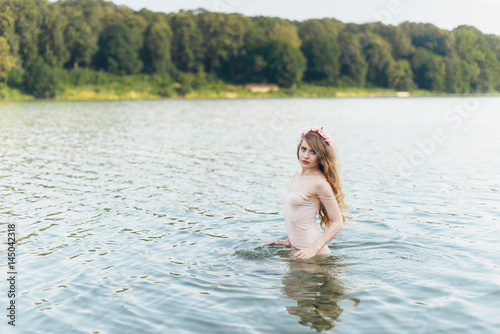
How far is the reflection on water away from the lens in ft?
23.2

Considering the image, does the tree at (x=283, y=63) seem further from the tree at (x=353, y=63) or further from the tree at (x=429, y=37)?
the tree at (x=429, y=37)

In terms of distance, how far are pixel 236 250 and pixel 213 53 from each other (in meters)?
126

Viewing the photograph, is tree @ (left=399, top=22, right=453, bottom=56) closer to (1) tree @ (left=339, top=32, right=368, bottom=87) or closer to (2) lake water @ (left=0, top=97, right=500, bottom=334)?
(1) tree @ (left=339, top=32, right=368, bottom=87)

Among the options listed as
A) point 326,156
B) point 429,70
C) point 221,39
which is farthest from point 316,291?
point 429,70

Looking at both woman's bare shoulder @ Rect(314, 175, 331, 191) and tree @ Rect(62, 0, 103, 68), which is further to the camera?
tree @ Rect(62, 0, 103, 68)

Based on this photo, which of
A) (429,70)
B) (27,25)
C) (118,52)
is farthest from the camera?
(429,70)

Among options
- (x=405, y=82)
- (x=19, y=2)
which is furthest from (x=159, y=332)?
(x=405, y=82)

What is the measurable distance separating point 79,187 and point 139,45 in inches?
4234

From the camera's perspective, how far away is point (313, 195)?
8.38 m

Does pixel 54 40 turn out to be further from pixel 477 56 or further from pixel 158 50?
pixel 477 56

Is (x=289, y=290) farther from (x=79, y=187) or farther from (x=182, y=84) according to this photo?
(x=182, y=84)

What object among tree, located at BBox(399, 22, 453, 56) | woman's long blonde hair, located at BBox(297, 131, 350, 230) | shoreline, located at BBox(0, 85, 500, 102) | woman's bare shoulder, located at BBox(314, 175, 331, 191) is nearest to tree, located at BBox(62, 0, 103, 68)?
shoreline, located at BBox(0, 85, 500, 102)

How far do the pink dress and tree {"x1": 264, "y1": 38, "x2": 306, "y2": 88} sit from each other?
407 ft

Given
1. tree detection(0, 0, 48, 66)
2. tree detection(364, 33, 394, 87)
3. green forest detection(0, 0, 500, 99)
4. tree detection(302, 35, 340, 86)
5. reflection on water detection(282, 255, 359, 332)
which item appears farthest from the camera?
tree detection(364, 33, 394, 87)
